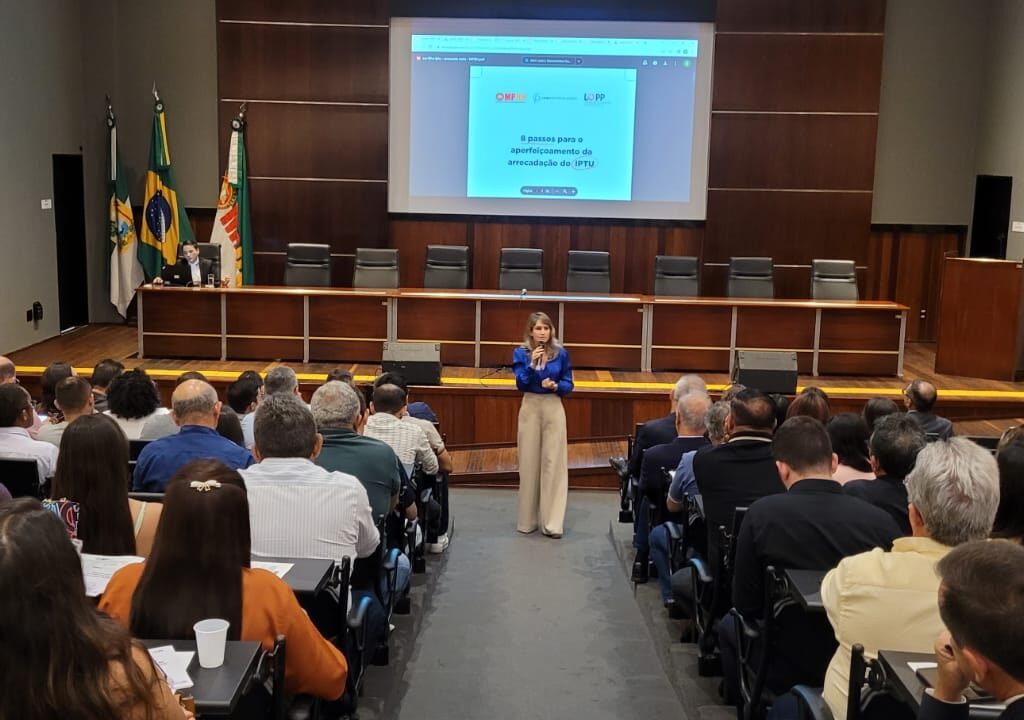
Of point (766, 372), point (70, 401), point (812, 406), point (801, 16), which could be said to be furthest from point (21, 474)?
point (801, 16)

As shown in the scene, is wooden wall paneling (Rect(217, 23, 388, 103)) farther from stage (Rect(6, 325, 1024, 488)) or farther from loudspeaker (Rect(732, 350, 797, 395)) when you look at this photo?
loudspeaker (Rect(732, 350, 797, 395))

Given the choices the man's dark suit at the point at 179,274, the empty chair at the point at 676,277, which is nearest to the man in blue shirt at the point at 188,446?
the man's dark suit at the point at 179,274

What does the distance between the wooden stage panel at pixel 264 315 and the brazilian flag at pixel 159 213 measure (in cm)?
232

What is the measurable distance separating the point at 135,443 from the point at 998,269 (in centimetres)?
690

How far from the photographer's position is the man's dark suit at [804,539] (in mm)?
2844

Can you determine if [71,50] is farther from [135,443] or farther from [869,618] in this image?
[869,618]

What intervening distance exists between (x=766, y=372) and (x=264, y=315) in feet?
13.0

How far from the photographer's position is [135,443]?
13.7 feet

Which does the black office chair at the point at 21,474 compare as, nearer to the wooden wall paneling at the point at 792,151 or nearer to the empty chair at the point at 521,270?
the empty chair at the point at 521,270

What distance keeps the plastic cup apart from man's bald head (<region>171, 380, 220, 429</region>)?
1.82 m

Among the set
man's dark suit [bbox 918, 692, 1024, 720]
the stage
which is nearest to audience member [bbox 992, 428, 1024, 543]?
man's dark suit [bbox 918, 692, 1024, 720]

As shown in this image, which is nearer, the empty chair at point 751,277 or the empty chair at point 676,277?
the empty chair at point 676,277

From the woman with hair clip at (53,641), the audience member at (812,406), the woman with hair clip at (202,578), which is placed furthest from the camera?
the audience member at (812,406)

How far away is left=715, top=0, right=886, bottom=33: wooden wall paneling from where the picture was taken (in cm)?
1005
